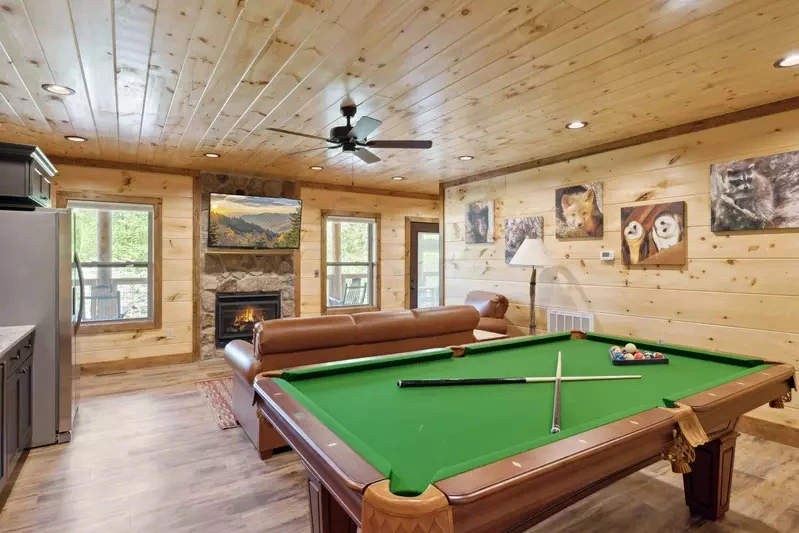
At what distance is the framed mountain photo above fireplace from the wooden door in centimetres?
212

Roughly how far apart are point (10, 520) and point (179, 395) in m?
1.95

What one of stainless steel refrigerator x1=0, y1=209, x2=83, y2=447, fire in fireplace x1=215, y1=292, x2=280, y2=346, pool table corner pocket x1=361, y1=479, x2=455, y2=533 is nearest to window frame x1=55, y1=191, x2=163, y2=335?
fire in fireplace x1=215, y1=292, x2=280, y2=346

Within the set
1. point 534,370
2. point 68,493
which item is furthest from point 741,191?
Answer: point 68,493

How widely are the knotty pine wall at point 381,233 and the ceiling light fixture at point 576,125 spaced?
143 inches

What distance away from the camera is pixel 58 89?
278 centimetres

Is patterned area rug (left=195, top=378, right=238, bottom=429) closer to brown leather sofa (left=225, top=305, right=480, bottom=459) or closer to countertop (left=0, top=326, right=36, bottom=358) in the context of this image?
brown leather sofa (left=225, top=305, right=480, bottom=459)

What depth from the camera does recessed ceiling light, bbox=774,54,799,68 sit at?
2379mm

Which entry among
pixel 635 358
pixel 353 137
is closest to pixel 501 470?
pixel 635 358

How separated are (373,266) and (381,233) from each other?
0.55 metres

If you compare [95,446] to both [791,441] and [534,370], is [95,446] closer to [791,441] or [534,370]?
[534,370]

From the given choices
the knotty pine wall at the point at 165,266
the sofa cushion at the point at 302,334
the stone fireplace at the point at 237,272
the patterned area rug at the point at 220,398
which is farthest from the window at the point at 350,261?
the sofa cushion at the point at 302,334

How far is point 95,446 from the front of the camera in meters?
2.97

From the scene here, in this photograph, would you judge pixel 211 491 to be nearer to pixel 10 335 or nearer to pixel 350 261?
pixel 10 335

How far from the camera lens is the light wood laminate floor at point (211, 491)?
6.97ft
